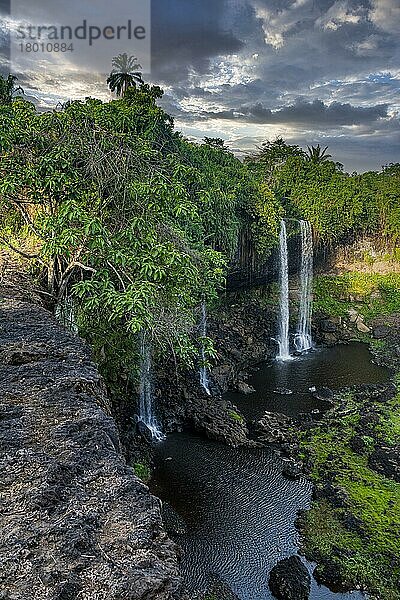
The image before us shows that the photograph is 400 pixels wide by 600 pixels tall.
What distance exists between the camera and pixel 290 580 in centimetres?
761

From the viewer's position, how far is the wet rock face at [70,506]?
235 cm

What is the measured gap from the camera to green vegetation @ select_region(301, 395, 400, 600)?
801 centimetres

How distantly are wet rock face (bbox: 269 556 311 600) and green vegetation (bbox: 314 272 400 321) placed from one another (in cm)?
1803

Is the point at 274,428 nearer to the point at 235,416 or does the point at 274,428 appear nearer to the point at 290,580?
the point at 235,416

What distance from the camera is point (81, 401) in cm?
398

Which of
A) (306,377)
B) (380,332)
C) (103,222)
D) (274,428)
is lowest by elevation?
(274,428)

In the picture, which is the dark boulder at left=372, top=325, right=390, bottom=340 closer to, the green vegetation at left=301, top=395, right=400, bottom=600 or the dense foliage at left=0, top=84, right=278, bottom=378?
the green vegetation at left=301, top=395, right=400, bottom=600

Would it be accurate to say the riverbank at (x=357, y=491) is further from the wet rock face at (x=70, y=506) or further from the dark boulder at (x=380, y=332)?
the wet rock face at (x=70, y=506)

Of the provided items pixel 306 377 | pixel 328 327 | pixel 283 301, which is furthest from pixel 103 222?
pixel 328 327

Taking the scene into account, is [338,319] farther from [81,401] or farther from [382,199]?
[81,401]

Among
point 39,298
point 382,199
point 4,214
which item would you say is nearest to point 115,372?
point 39,298

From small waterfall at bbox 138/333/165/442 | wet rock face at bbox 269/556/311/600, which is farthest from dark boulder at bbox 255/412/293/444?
wet rock face at bbox 269/556/311/600

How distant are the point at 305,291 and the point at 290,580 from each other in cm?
1849

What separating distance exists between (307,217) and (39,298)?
22.4 metres
